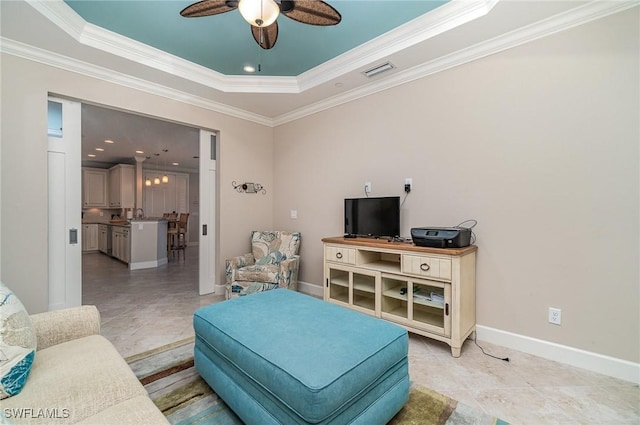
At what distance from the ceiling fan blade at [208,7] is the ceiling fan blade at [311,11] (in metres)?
0.33

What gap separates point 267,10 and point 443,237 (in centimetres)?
209

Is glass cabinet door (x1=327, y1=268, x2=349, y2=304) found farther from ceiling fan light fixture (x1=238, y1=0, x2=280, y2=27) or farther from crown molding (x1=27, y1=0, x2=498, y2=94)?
ceiling fan light fixture (x1=238, y1=0, x2=280, y2=27)

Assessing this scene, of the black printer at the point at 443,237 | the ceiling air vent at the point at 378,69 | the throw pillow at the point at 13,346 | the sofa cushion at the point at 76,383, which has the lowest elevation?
the sofa cushion at the point at 76,383

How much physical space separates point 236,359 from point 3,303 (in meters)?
1.03

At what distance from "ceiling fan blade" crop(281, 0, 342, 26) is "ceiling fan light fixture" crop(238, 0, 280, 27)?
144 mm

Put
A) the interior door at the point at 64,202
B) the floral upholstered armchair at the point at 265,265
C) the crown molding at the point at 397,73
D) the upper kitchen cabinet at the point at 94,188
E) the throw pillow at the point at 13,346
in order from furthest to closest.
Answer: the upper kitchen cabinet at the point at 94,188 < the floral upholstered armchair at the point at 265,265 < the interior door at the point at 64,202 < the crown molding at the point at 397,73 < the throw pillow at the point at 13,346

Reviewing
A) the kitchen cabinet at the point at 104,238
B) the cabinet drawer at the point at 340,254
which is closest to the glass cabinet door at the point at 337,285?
the cabinet drawer at the point at 340,254

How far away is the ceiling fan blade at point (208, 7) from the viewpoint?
1.80 metres

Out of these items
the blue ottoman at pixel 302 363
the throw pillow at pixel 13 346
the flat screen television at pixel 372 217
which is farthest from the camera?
the flat screen television at pixel 372 217

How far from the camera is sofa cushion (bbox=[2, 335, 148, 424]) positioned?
1.04 metres

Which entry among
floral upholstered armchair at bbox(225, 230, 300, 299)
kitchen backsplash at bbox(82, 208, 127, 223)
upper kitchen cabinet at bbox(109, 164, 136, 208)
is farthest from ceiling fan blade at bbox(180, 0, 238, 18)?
kitchen backsplash at bbox(82, 208, 127, 223)

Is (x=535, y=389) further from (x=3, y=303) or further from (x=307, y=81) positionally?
(x=307, y=81)

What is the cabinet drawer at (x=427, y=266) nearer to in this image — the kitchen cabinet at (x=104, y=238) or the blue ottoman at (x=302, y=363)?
the blue ottoman at (x=302, y=363)

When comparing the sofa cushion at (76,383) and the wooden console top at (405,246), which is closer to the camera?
the sofa cushion at (76,383)
